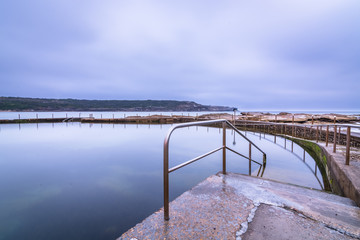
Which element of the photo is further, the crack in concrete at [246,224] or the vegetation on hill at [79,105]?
the vegetation on hill at [79,105]

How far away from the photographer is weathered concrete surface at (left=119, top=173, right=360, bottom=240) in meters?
1.67

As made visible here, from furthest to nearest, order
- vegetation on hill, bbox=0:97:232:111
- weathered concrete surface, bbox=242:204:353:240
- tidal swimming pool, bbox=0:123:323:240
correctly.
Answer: vegetation on hill, bbox=0:97:232:111
tidal swimming pool, bbox=0:123:323:240
weathered concrete surface, bbox=242:204:353:240

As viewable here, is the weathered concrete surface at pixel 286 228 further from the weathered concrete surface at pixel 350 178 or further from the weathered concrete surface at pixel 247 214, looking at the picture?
the weathered concrete surface at pixel 350 178

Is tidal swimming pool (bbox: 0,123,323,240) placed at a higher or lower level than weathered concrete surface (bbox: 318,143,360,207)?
lower

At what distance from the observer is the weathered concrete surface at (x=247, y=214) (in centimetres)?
167

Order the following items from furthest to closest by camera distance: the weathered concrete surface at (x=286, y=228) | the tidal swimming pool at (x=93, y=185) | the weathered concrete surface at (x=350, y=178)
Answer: the tidal swimming pool at (x=93, y=185) → the weathered concrete surface at (x=350, y=178) → the weathered concrete surface at (x=286, y=228)

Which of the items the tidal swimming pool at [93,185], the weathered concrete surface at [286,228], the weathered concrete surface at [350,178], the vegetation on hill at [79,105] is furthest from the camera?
the vegetation on hill at [79,105]

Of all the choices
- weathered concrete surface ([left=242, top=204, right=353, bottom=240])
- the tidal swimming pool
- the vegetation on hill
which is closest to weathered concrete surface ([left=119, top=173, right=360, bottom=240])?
weathered concrete surface ([left=242, top=204, right=353, bottom=240])

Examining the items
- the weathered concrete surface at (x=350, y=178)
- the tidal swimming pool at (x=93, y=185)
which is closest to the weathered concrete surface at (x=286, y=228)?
the weathered concrete surface at (x=350, y=178)

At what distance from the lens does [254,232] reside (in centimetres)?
168

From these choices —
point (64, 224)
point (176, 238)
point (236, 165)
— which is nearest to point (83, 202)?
point (64, 224)

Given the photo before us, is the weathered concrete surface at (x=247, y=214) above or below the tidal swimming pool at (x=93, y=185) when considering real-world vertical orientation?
above

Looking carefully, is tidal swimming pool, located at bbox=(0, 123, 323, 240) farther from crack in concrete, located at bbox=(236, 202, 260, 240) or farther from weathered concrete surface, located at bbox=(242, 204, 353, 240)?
weathered concrete surface, located at bbox=(242, 204, 353, 240)

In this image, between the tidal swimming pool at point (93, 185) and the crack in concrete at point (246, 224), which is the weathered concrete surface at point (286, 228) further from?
the tidal swimming pool at point (93, 185)
